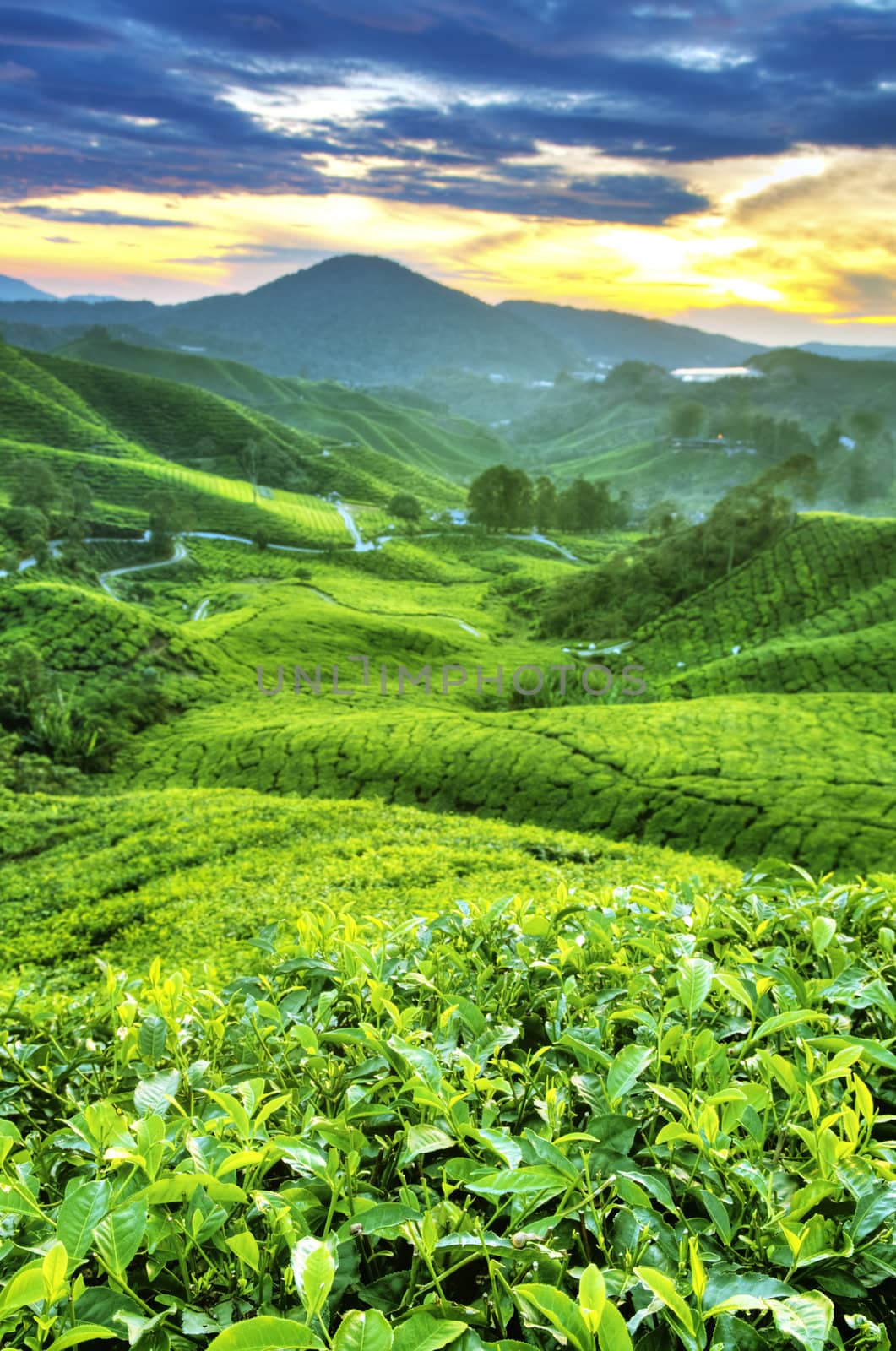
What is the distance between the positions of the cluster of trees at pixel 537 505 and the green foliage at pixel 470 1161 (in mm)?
91431

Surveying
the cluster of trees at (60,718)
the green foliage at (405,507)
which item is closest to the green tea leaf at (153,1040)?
the cluster of trees at (60,718)

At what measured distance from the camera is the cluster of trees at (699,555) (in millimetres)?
46750

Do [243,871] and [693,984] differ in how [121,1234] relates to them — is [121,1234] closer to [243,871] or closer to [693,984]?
[693,984]

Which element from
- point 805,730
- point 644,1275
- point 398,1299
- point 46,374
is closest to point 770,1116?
point 644,1275

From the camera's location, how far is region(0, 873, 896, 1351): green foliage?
152 cm

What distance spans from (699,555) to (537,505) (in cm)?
5252

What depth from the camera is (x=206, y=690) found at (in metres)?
32.2

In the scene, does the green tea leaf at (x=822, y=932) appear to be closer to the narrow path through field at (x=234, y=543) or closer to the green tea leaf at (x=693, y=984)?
the green tea leaf at (x=693, y=984)

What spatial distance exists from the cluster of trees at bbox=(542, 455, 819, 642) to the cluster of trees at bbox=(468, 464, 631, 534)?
44.1m

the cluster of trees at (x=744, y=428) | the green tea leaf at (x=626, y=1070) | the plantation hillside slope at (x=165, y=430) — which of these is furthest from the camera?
the cluster of trees at (x=744, y=428)

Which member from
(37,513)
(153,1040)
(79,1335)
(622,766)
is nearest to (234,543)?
(37,513)

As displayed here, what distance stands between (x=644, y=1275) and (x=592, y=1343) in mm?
150

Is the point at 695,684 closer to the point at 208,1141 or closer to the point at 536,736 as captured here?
the point at 536,736

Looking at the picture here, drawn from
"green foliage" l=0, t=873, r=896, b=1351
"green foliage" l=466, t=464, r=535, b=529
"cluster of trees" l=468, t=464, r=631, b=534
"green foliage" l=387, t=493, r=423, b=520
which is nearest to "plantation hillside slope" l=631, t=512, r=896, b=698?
"green foliage" l=0, t=873, r=896, b=1351
